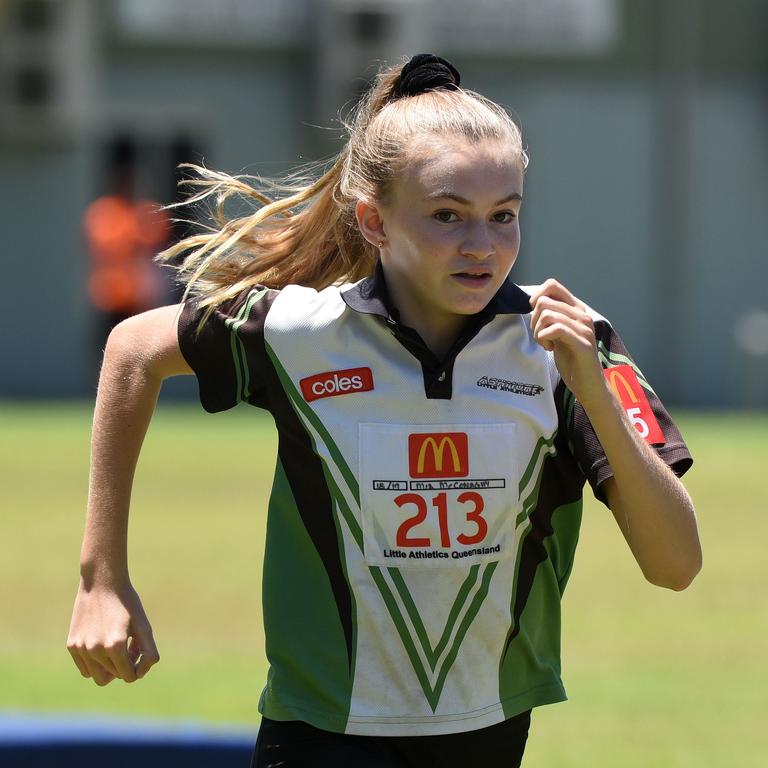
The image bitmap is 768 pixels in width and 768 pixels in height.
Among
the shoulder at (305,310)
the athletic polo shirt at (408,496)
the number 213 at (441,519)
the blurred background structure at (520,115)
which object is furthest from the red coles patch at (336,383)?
the blurred background structure at (520,115)

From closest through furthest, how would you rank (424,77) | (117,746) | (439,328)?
(439,328)
(424,77)
(117,746)

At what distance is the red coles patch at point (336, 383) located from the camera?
3.27 metres

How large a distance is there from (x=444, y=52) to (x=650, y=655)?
590 inches

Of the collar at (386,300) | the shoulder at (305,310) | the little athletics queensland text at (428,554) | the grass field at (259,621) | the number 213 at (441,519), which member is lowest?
the grass field at (259,621)

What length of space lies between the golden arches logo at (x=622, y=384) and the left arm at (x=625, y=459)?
0.16 metres

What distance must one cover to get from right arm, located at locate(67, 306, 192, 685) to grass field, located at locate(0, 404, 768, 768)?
246cm

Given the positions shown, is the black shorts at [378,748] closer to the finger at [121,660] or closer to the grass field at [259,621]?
the finger at [121,660]

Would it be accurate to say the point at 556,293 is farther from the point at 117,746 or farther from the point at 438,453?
the point at 117,746

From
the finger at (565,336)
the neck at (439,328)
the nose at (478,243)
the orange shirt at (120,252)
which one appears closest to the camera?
the finger at (565,336)

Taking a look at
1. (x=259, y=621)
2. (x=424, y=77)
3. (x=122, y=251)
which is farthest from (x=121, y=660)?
(x=122, y=251)

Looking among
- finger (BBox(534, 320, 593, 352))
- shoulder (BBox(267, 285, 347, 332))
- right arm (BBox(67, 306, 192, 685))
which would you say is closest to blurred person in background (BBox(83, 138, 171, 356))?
right arm (BBox(67, 306, 192, 685))

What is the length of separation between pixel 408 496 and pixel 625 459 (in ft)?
1.41

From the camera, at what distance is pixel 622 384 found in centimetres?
328

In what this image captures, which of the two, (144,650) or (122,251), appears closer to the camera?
(144,650)
